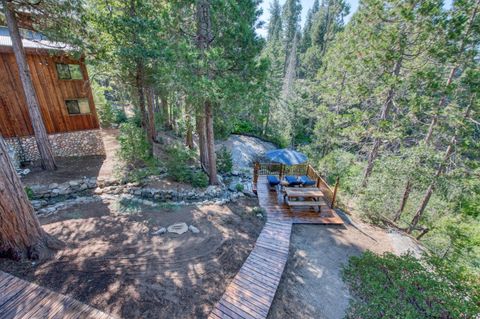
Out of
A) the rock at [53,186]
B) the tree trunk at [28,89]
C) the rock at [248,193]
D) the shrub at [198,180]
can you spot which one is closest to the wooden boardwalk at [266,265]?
the rock at [248,193]

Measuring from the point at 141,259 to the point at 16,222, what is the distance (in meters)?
2.54

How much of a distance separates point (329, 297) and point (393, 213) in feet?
22.7

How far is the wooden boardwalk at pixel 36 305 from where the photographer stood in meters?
3.12

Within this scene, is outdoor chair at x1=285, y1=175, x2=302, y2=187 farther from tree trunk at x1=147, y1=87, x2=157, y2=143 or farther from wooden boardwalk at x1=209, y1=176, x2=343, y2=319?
tree trunk at x1=147, y1=87, x2=157, y2=143

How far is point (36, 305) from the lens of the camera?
3.24m

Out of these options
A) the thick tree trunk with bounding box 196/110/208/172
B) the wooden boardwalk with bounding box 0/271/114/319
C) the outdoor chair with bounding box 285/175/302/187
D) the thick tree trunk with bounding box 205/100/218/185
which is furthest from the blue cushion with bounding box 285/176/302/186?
the wooden boardwalk with bounding box 0/271/114/319

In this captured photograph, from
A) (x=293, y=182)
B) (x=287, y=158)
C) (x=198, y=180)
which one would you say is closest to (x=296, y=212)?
(x=293, y=182)

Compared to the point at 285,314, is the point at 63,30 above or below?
above

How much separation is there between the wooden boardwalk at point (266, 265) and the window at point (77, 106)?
10.8 meters

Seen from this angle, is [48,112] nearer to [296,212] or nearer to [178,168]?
[178,168]

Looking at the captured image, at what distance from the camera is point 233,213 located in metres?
7.68

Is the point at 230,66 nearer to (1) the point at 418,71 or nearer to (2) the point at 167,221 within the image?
(2) the point at 167,221

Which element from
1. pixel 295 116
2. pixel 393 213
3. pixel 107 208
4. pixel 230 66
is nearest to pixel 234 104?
pixel 230 66

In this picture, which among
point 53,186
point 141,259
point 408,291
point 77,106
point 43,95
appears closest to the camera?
point 408,291
